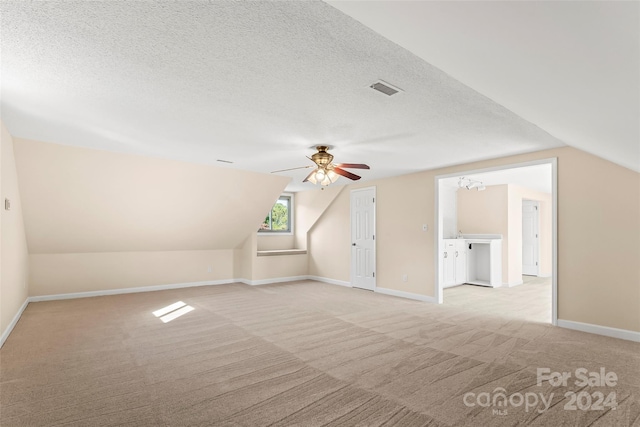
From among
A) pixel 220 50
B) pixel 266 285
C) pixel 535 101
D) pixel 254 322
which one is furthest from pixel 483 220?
pixel 220 50

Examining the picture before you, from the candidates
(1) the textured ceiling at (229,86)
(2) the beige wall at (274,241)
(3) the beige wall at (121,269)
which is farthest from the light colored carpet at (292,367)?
(2) the beige wall at (274,241)

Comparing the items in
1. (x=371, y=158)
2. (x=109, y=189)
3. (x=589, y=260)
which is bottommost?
(x=589, y=260)

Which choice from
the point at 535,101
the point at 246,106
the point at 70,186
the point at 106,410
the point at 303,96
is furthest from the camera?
the point at 70,186

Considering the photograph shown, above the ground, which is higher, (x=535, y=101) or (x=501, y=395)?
(x=535, y=101)

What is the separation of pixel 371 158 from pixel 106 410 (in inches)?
165

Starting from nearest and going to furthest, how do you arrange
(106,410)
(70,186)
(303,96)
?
(106,410), (303,96), (70,186)

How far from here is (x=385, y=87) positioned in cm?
260

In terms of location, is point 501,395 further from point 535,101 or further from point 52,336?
point 52,336

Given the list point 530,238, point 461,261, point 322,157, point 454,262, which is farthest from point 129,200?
point 530,238

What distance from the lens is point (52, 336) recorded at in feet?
13.1

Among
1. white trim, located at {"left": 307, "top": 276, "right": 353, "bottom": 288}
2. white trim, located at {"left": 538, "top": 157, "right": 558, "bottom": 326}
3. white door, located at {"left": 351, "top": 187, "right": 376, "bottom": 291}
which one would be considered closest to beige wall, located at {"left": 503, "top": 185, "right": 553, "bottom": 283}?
white trim, located at {"left": 538, "top": 157, "right": 558, "bottom": 326}

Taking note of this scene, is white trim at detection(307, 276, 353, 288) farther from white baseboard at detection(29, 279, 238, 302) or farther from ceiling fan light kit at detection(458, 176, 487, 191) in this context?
ceiling fan light kit at detection(458, 176, 487, 191)

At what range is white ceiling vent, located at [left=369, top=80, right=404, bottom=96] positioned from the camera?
253cm

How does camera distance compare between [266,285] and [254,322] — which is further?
[266,285]
